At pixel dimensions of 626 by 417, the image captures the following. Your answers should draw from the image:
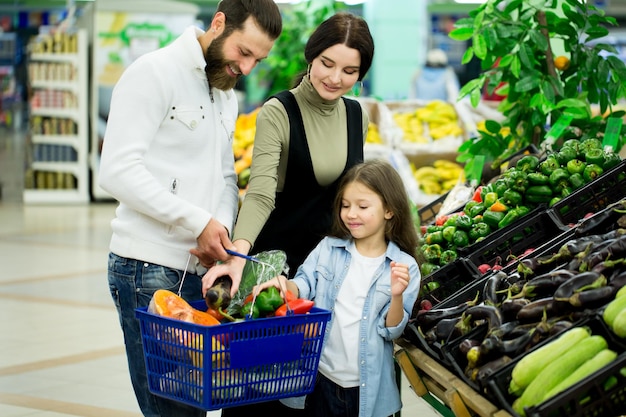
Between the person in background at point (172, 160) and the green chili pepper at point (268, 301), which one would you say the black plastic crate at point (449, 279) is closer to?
the green chili pepper at point (268, 301)

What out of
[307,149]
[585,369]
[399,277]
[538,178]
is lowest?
[585,369]

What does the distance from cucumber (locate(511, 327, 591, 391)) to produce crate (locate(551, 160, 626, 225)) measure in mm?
1083

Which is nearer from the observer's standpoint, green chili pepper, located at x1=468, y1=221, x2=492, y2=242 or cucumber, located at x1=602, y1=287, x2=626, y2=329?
cucumber, located at x1=602, y1=287, x2=626, y2=329

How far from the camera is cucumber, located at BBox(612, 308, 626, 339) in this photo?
7.17 feet

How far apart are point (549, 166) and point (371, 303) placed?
124 cm

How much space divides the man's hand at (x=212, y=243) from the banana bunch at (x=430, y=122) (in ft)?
18.6

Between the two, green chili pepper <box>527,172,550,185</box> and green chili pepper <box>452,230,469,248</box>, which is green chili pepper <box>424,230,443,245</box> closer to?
green chili pepper <box>452,230,469,248</box>

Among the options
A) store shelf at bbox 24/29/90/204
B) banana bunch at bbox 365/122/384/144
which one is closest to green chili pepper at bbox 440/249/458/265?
banana bunch at bbox 365/122/384/144

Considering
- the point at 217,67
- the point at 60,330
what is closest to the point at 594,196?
the point at 217,67

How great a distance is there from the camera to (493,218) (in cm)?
349

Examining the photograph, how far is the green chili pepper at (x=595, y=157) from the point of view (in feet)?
11.5

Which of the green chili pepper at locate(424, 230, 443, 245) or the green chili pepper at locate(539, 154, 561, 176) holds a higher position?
the green chili pepper at locate(539, 154, 561, 176)

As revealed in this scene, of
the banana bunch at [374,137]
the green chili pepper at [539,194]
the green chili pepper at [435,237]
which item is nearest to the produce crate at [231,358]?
the green chili pepper at [435,237]

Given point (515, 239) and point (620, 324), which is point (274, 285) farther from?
point (515, 239)
